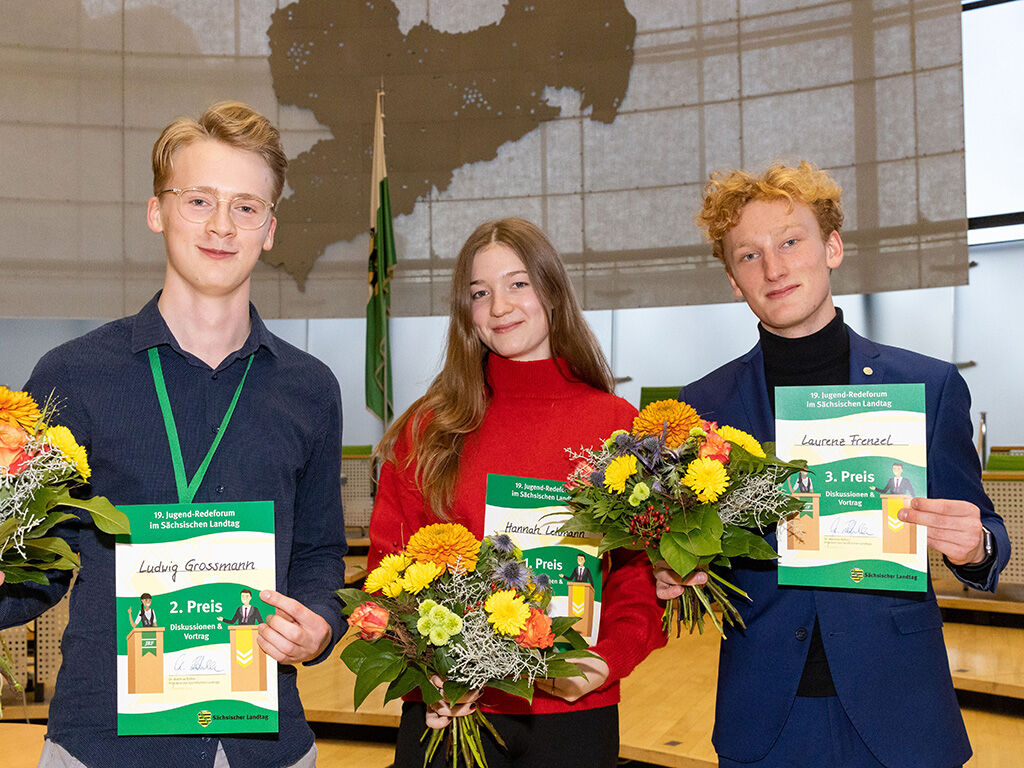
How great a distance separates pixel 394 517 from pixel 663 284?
317 inches

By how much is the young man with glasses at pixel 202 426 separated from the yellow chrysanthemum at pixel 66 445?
0.20 m

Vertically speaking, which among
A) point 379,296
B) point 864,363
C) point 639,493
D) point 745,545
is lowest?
point 745,545

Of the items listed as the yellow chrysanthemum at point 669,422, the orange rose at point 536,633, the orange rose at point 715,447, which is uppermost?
the yellow chrysanthemum at point 669,422

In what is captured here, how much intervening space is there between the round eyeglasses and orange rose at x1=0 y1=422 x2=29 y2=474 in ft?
1.72

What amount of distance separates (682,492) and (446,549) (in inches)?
17.6

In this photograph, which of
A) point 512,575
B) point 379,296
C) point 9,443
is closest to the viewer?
point 9,443

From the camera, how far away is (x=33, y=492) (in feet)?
4.28

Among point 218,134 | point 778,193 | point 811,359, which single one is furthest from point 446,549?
point 778,193

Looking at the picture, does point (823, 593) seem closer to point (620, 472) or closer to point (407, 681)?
point (620, 472)

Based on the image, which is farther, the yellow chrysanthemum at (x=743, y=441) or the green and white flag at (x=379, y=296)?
the green and white flag at (x=379, y=296)

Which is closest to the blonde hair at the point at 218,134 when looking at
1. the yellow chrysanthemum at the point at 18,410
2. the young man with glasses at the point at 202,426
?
the young man with glasses at the point at 202,426

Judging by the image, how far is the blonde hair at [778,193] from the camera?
199 centimetres

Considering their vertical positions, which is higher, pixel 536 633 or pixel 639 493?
pixel 639 493

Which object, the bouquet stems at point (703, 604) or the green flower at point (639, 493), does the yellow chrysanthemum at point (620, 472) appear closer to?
the green flower at point (639, 493)
